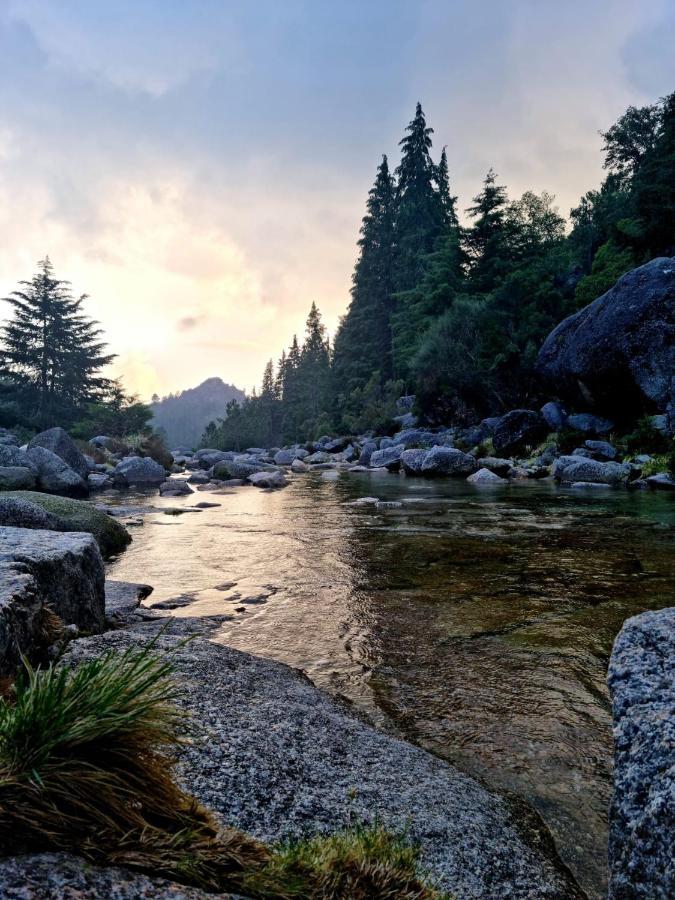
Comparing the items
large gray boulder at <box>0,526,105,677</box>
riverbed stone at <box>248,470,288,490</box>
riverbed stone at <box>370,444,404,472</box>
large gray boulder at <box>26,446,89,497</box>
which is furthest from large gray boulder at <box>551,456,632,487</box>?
large gray boulder at <box>0,526,105,677</box>

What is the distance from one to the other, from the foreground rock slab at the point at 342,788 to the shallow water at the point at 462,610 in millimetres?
273

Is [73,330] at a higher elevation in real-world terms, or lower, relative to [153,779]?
higher

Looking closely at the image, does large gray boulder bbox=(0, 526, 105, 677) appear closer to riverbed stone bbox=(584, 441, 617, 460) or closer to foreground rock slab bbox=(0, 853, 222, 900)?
foreground rock slab bbox=(0, 853, 222, 900)

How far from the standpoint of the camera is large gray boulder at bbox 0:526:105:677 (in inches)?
109

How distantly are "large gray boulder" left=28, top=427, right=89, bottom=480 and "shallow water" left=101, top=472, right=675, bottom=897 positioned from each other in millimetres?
10618

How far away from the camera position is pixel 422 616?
5375 millimetres

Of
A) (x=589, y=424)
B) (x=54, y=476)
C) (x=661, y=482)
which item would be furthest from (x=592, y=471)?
(x=54, y=476)

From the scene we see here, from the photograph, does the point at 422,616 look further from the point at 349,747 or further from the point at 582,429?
the point at 582,429

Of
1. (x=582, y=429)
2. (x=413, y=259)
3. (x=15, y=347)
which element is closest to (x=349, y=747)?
(x=582, y=429)

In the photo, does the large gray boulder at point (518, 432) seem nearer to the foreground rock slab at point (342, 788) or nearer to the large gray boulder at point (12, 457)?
the large gray boulder at point (12, 457)

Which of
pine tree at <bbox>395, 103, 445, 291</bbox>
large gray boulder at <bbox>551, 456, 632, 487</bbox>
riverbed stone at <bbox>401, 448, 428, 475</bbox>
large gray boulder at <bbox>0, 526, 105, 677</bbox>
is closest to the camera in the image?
large gray boulder at <bbox>0, 526, 105, 677</bbox>

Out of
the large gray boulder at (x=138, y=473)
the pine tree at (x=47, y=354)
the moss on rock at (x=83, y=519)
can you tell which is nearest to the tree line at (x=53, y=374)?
the pine tree at (x=47, y=354)

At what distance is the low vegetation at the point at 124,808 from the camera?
112 cm

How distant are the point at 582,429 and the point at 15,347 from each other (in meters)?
40.7
